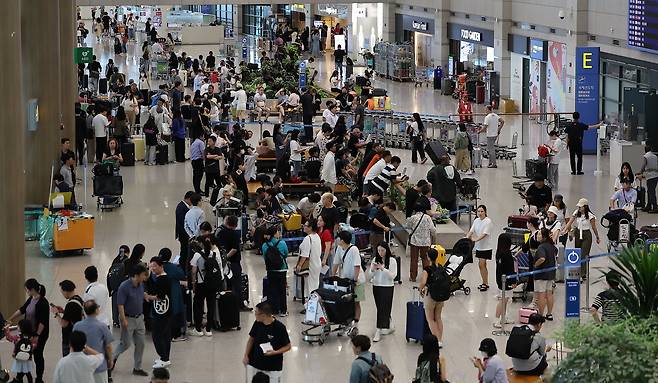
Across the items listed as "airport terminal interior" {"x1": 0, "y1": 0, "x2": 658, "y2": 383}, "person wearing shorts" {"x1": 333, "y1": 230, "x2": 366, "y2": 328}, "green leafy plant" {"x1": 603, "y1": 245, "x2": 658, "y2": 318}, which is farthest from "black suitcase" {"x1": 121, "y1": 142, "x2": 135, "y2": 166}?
"green leafy plant" {"x1": 603, "y1": 245, "x2": 658, "y2": 318}

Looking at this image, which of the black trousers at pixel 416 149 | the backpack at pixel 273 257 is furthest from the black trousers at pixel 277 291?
the black trousers at pixel 416 149

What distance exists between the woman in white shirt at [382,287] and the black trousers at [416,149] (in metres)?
15.3

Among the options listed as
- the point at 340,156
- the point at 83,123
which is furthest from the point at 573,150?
the point at 83,123

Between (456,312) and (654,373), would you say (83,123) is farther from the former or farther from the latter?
(654,373)

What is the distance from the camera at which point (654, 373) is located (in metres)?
10.2

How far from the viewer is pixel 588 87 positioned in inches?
1404

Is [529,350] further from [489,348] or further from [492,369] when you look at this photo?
[492,369]

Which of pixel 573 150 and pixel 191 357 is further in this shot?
pixel 573 150

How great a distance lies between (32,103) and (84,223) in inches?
221

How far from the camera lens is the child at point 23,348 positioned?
15328 millimetres

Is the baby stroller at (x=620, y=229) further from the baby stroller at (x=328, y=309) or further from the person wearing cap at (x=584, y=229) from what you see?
the baby stroller at (x=328, y=309)

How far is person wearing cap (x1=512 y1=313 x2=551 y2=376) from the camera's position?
48.4ft

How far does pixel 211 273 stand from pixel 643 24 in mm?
19953

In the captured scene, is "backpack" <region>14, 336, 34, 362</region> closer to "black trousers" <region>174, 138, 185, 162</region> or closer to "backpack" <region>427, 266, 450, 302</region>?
"backpack" <region>427, 266, 450, 302</region>
